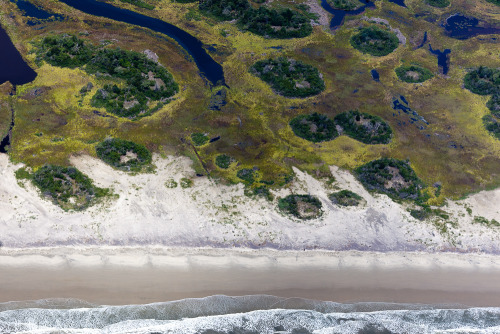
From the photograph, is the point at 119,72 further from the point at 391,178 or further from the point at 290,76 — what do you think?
the point at 391,178

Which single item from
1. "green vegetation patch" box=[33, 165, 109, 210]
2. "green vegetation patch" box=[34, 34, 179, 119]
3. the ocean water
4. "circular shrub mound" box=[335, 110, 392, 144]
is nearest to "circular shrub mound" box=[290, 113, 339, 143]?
"circular shrub mound" box=[335, 110, 392, 144]

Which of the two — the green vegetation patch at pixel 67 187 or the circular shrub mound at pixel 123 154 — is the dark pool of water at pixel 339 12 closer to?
the circular shrub mound at pixel 123 154

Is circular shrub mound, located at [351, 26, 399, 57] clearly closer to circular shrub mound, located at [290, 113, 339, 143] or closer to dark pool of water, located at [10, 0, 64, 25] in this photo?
circular shrub mound, located at [290, 113, 339, 143]

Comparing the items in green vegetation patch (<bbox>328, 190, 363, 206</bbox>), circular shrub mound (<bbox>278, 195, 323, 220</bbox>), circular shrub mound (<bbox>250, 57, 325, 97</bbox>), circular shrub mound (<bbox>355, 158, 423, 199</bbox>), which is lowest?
circular shrub mound (<bbox>278, 195, 323, 220</bbox>)

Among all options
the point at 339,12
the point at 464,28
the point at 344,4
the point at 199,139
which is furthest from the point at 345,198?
the point at 464,28

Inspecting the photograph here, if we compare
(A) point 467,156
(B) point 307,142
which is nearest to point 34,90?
(B) point 307,142

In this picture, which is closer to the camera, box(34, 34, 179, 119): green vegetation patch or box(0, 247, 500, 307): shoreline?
box(0, 247, 500, 307): shoreline

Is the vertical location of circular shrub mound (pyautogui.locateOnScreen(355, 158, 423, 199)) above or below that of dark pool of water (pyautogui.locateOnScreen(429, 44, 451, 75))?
below
